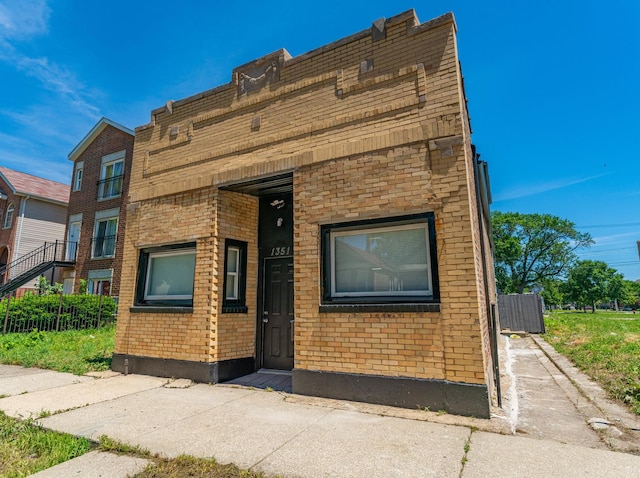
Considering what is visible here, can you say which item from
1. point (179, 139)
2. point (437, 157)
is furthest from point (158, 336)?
point (437, 157)

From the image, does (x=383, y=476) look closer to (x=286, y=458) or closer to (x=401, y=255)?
(x=286, y=458)

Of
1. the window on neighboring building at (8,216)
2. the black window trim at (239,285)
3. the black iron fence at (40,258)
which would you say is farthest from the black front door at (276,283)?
the window on neighboring building at (8,216)

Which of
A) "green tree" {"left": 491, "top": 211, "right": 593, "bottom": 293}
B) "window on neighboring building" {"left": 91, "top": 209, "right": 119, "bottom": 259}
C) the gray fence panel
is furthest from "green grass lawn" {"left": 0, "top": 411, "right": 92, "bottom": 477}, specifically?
"green tree" {"left": 491, "top": 211, "right": 593, "bottom": 293}

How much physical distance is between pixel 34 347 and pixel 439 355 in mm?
10928

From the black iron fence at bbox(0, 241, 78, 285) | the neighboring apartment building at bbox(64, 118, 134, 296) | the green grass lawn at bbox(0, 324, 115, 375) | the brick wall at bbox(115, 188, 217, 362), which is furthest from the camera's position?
the black iron fence at bbox(0, 241, 78, 285)

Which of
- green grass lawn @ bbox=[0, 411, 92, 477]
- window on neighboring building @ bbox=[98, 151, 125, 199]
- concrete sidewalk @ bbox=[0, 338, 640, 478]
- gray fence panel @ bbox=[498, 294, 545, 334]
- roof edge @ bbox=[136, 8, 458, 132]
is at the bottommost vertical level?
green grass lawn @ bbox=[0, 411, 92, 477]

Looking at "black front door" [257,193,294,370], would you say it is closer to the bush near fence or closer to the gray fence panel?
the bush near fence

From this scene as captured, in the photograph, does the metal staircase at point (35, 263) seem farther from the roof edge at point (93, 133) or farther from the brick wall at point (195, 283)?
the brick wall at point (195, 283)

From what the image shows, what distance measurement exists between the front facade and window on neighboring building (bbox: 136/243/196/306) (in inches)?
1.2

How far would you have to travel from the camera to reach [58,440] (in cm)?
375

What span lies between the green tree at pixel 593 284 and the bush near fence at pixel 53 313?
7817 cm

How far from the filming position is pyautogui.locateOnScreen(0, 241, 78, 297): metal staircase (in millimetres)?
18719

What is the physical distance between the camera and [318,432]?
3.92 metres

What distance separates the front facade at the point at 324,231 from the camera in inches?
191
